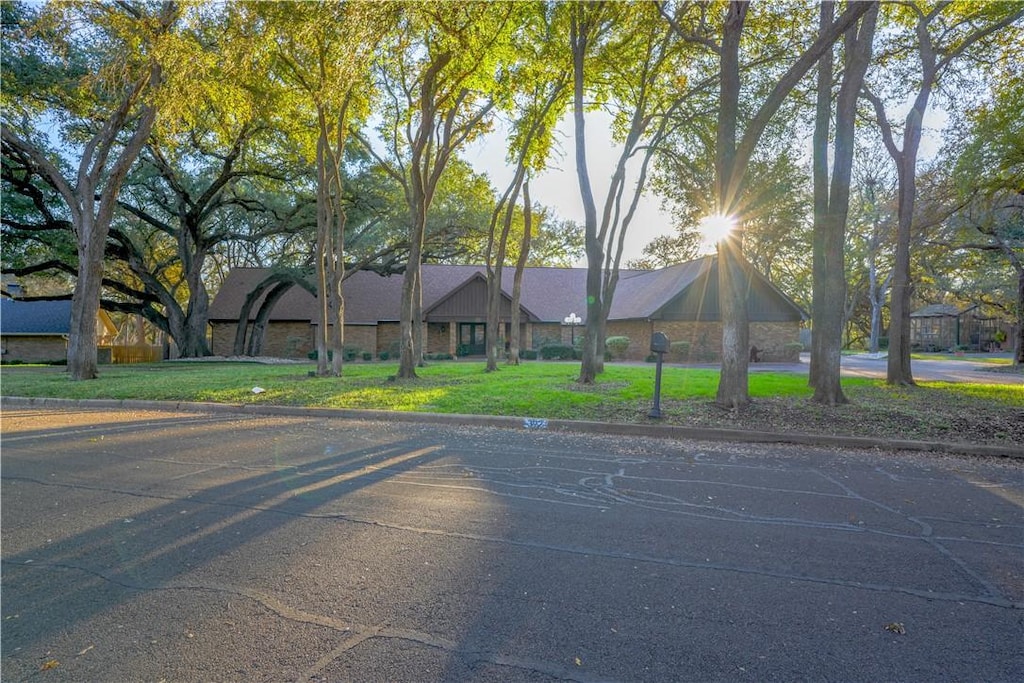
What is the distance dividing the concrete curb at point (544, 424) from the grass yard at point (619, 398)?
1.24 ft

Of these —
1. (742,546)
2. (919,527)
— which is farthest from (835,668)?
(919,527)

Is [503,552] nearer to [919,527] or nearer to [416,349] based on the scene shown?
[919,527]

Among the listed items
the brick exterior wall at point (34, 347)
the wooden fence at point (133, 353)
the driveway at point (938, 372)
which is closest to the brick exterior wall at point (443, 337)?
the brick exterior wall at point (34, 347)

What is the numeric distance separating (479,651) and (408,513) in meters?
2.12

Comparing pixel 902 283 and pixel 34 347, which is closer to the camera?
pixel 902 283

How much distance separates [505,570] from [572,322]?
26450 mm

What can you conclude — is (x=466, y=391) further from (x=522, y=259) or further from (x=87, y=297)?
(x=87, y=297)

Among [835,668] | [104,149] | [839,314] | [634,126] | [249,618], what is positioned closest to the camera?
[835,668]

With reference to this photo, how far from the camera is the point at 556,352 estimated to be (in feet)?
98.9

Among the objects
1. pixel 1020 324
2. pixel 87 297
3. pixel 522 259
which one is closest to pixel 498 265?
pixel 522 259

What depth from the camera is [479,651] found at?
2.57 meters

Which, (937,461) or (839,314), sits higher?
(839,314)

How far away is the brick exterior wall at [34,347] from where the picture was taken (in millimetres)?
36656

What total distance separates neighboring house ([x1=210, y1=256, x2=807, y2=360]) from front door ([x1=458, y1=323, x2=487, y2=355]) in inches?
2.6
